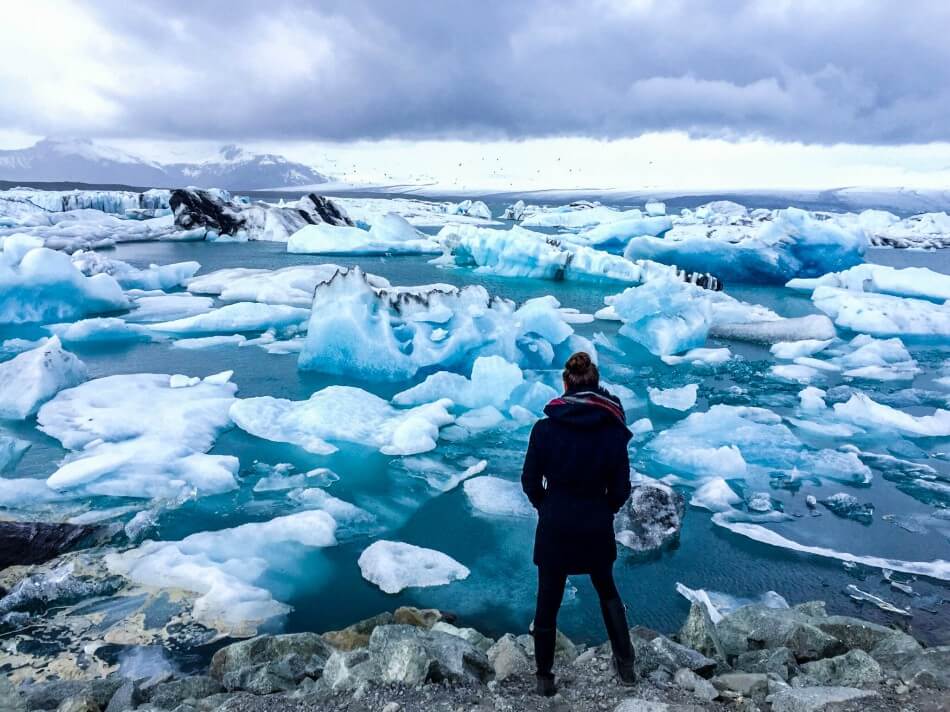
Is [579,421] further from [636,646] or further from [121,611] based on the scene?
[121,611]

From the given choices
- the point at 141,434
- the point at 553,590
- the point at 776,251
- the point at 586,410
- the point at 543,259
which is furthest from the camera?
the point at 543,259

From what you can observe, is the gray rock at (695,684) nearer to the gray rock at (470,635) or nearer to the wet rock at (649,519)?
the gray rock at (470,635)

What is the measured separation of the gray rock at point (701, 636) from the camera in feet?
9.38

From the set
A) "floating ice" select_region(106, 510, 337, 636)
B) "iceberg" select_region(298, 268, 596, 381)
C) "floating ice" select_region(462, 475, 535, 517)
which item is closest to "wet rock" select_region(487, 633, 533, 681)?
"floating ice" select_region(106, 510, 337, 636)

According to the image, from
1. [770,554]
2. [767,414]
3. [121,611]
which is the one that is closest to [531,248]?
[767,414]

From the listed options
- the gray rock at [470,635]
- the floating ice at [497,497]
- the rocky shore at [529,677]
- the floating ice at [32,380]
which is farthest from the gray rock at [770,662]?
the floating ice at [32,380]

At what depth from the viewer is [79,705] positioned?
2.55 meters

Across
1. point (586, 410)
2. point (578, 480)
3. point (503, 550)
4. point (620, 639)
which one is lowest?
point (503, 550)

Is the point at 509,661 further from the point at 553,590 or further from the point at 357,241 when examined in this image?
the point at 357,241

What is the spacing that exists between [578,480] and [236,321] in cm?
968

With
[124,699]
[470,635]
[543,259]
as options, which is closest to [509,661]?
[470,635]

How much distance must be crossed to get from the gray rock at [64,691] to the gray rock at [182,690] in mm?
168

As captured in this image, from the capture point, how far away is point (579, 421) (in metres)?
2.12

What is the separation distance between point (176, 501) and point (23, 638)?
1529mm
